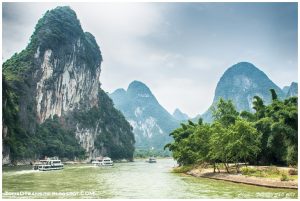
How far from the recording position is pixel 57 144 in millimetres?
82000

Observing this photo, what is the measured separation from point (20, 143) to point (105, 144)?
124 feet

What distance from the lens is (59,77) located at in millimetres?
93625

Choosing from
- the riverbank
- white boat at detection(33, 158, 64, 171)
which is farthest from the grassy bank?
white boat at detection(33, 158, 64, 171)

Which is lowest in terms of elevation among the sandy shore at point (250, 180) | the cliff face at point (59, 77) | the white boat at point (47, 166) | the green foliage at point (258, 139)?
the sandy shore at point (250, 180)

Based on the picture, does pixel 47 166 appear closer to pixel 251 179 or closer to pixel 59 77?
pixel 251 179

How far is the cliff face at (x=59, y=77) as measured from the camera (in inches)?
3167

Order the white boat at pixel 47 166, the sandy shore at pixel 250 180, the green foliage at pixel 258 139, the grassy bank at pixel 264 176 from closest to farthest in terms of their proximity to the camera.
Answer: the sandy shore at pixel 250 180, the grassy bank at pixel 264 176, the green foliage at pixel 258 139, the white boat at pixel 47 166

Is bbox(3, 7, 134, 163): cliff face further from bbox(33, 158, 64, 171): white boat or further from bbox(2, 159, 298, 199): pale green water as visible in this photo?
bbox(2, 159, 298, 199): pale green water

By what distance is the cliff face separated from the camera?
80.4 meters

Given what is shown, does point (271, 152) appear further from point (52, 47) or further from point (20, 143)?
point (52, 47)

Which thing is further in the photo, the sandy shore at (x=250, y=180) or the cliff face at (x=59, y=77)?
the cliff face at (x=59, y=77)

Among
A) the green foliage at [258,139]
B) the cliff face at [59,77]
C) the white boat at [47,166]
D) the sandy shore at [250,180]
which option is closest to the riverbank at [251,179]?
the sandy shore at [250,180]

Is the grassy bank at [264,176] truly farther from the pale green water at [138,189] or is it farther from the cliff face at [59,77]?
the cliff face at [59,77]

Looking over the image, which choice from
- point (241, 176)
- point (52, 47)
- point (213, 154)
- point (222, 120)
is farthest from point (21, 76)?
point (241, 176)
